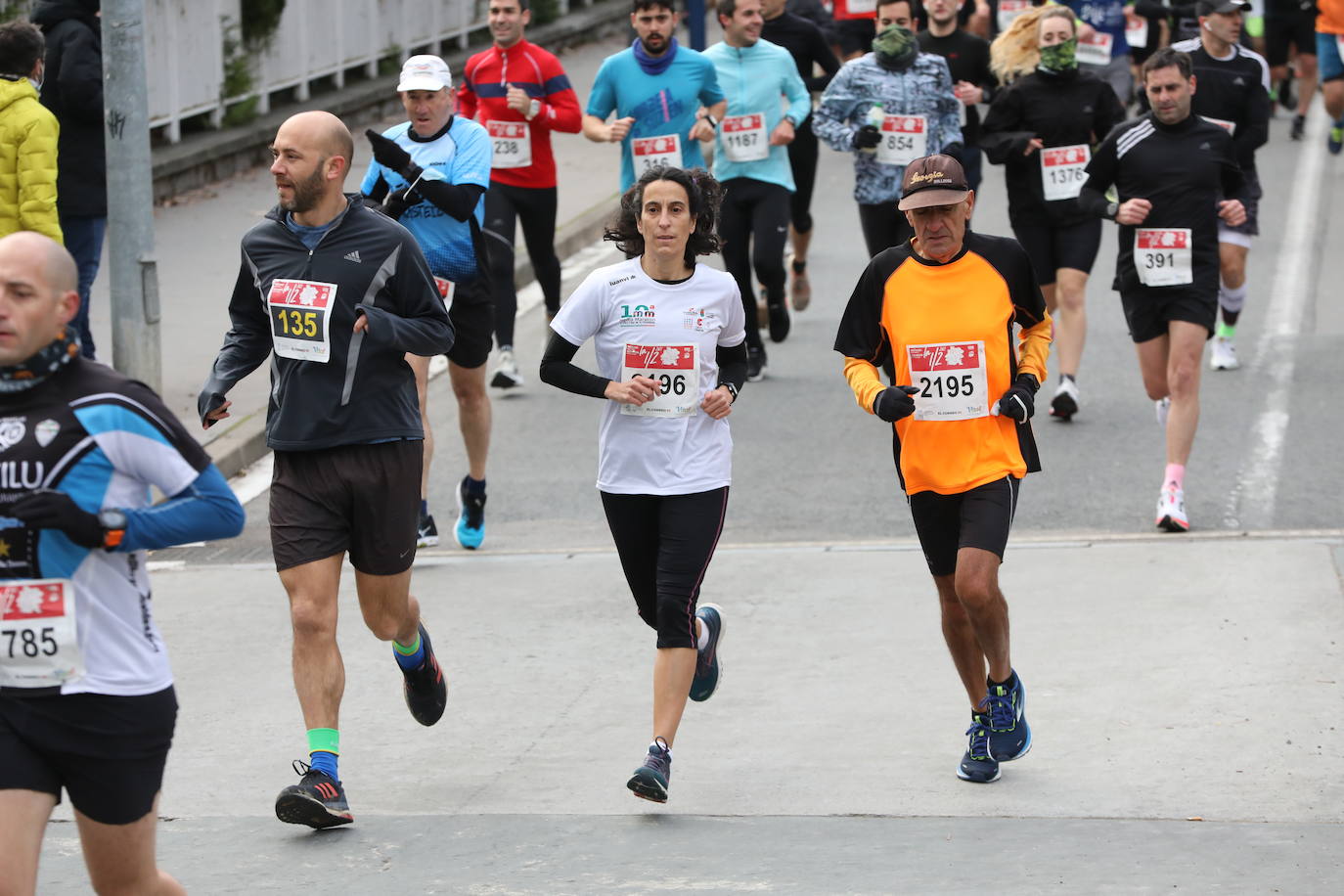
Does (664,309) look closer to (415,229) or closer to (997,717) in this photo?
(997,717)

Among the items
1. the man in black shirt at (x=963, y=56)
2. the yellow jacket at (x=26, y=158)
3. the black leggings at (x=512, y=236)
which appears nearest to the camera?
the yellow jacket at (x=26, y=158)

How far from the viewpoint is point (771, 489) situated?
10.2 metres

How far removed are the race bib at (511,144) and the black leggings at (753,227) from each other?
1.16 meters

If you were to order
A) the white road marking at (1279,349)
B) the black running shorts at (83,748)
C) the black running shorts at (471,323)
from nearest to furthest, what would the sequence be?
the black running shorts at (83,748) → the black running shorts at (471,323) → the white road marking at (1279,349)

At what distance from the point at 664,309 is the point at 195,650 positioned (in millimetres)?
2751

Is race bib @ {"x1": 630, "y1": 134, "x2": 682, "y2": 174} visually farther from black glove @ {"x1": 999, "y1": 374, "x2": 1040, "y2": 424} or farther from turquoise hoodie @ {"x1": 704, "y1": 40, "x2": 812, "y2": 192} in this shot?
black glove @ {"x1": 999, "y1": 374, "x2": 1040, "y2": 424}

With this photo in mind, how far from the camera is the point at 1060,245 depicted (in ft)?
36.4

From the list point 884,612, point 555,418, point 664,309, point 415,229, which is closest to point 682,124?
point 555,418

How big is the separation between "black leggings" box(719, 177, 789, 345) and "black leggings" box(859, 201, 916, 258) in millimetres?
504

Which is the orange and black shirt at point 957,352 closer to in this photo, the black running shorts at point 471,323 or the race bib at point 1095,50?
the black running shorts at point 471,323

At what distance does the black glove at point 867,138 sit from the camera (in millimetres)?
11266

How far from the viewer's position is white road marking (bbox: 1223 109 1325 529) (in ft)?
31.4

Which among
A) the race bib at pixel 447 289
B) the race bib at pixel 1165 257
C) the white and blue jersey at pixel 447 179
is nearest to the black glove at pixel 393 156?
the white and blue jersey at pixel 447 179

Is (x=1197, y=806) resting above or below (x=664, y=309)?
below
